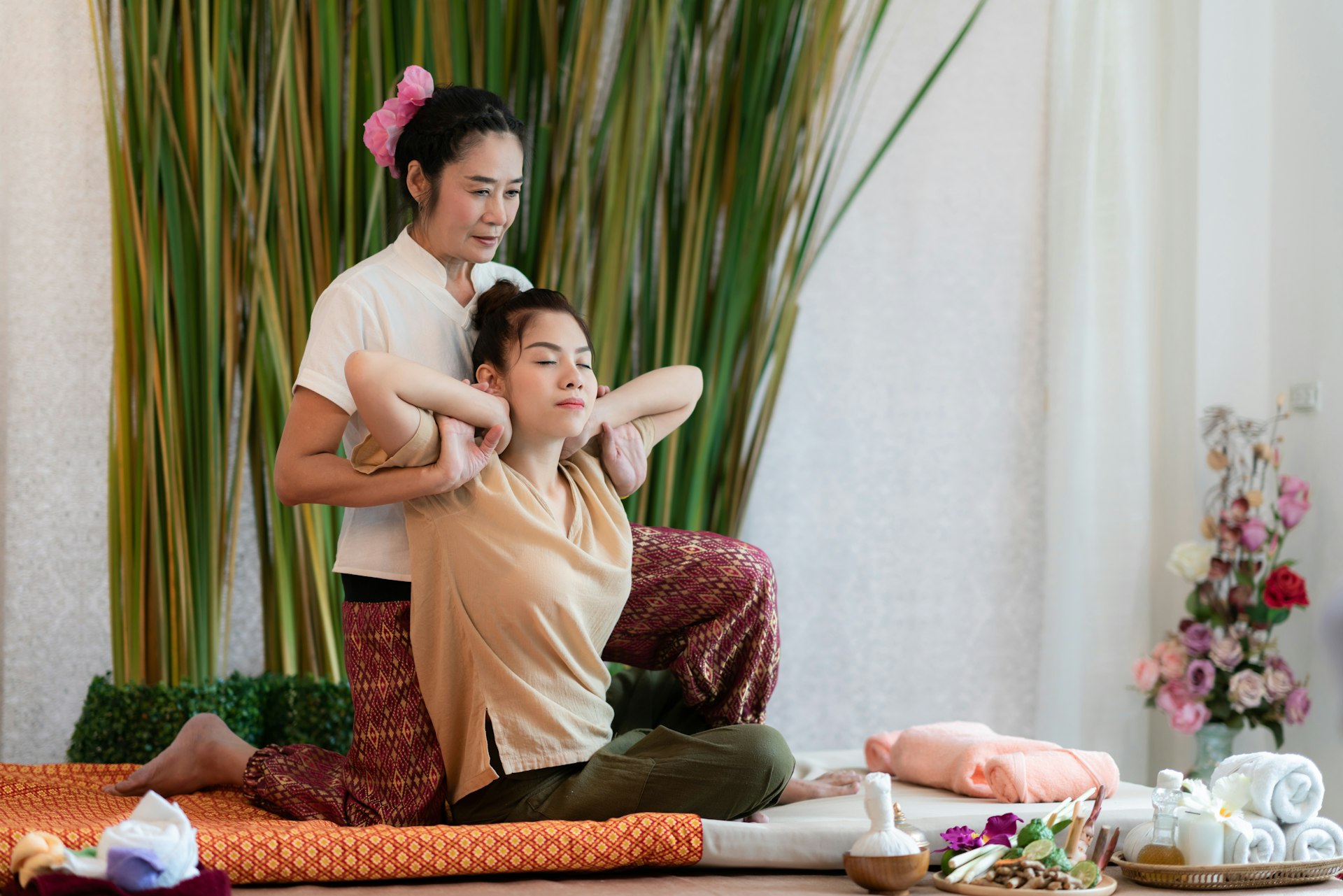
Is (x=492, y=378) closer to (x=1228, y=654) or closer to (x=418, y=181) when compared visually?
(x=418, y=181)

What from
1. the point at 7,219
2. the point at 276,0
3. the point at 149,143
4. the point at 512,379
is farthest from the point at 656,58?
the point at 7,219

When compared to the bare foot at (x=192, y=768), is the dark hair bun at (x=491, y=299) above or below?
above

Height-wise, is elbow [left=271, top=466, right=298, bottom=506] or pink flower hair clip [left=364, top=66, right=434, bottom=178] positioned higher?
pink flower hair clip [left=364, top=66, right=434, bottom=178]

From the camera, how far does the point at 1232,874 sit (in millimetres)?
1451

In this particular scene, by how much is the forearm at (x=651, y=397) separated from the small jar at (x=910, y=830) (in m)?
0.65

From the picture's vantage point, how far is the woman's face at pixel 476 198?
5.72 feet

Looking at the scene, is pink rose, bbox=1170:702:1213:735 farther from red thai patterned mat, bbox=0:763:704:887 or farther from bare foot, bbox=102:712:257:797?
bare foot, bbox=102:712:257:797

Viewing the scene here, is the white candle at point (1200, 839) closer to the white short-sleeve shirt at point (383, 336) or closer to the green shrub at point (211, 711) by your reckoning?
the white short-sleeve shirt at point (383, 336)

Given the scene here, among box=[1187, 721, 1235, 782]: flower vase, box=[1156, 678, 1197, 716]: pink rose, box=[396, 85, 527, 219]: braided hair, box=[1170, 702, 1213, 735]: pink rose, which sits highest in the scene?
box=[396, 85, 527, 219]: braided hair

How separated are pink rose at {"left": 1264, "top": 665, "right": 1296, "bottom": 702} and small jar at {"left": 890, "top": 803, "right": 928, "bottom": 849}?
140 centimetres

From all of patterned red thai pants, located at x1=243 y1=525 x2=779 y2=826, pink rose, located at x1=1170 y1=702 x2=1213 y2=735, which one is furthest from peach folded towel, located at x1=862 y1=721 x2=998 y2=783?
pink rose, located at x1=1170 y1=702 x2=1213 y2=735

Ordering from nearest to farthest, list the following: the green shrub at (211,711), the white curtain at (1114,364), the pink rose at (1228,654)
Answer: the green shrub at (211,711), the pink rose at (1228,654), the white curtain at (1114,364)

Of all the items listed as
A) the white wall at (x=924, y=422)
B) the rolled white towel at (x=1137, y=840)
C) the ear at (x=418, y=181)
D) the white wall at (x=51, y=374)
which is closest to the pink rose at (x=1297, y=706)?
the white wall at (x=924, y=422)

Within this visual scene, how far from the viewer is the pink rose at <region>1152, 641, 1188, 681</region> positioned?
2758 millimetres
